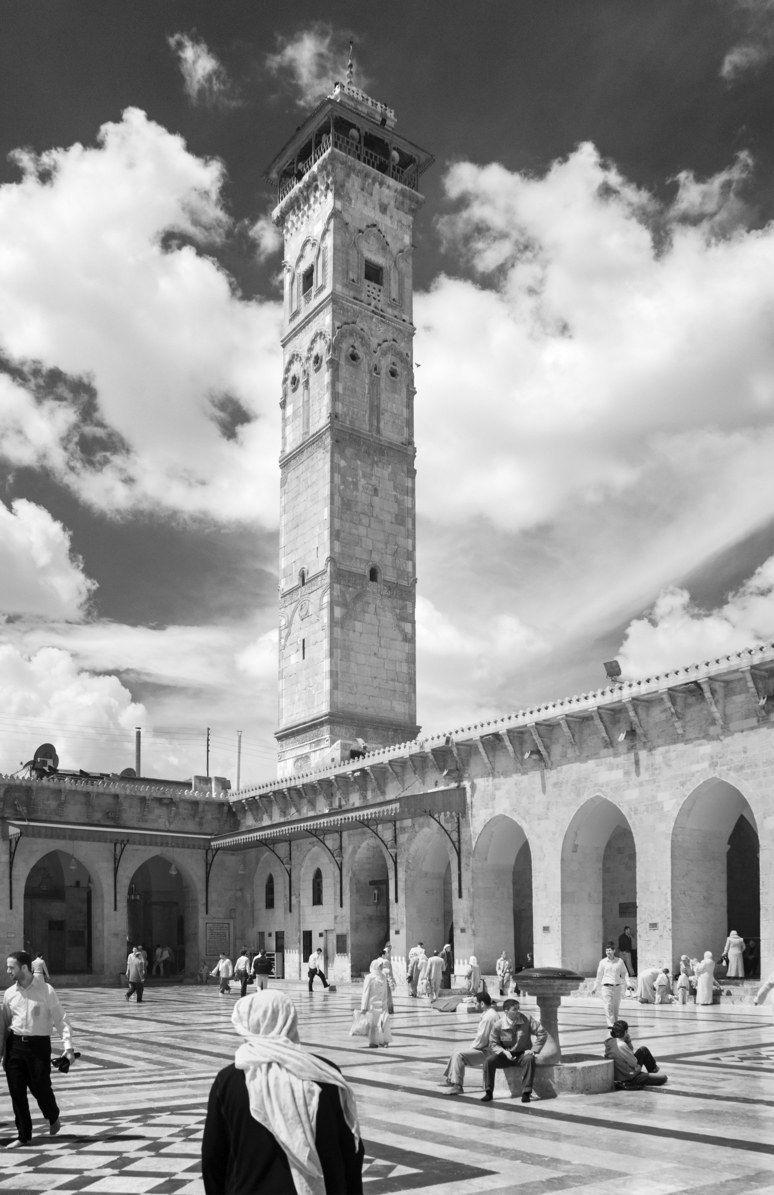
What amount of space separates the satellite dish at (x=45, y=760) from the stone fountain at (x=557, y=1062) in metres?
30.4

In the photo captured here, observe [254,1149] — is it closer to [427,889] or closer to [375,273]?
[427,889]

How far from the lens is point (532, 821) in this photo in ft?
88.4

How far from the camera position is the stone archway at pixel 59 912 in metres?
39.4

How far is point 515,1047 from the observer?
10.2 metres

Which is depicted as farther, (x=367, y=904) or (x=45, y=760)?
(x=45, y=760)

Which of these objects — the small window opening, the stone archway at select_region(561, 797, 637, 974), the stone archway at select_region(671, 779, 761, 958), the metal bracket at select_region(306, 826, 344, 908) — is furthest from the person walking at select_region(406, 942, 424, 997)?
the small window opening

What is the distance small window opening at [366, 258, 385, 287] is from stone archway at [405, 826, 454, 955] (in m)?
23.7

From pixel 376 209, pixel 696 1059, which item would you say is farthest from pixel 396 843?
pixel 376 209

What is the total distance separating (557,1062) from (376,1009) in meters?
4.44

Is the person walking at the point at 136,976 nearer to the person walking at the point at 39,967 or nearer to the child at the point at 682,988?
the child at the point at 682,988

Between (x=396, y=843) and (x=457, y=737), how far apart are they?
4.03m

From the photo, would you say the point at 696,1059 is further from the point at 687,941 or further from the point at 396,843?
the point at 396,843

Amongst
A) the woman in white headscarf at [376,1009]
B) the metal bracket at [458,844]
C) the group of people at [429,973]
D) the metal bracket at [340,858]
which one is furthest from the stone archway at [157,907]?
the woman in white headscarf at [376,1009]

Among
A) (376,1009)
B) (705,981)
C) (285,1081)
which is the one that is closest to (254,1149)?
(285,1081)
